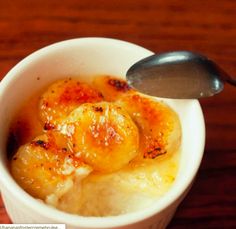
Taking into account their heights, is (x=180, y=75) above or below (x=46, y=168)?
above

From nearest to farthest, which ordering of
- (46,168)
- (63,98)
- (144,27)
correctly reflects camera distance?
1. (46,168)
2. (63,98)
3. (144,27)

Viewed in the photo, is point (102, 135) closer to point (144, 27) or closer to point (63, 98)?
point (63, 98)

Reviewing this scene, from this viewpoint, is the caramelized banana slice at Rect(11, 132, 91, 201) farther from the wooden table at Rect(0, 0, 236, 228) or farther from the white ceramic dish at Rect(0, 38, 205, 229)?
the wooden table at Rect(0, 0, 236, 228)

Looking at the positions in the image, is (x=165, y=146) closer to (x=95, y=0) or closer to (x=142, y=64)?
(x=142, y=64)

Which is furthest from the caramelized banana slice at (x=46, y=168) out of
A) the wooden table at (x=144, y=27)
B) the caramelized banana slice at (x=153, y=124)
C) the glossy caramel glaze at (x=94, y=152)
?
the wooden table at (x=144, y=27)

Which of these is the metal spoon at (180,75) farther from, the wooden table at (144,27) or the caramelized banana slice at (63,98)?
the wooden table at (144,27)

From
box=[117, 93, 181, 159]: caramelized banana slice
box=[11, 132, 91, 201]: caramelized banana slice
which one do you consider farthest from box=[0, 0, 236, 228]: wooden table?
box=[11, 132, 91, 201]: caramelized banana slice

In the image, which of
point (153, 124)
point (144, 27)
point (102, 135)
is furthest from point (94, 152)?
point (144, 27)
